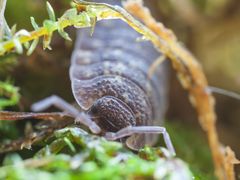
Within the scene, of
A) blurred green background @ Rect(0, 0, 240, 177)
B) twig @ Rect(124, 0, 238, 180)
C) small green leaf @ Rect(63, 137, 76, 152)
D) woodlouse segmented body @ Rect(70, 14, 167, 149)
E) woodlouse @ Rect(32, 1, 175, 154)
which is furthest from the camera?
blurred green background @ Rect(0, 0, 240, 177)

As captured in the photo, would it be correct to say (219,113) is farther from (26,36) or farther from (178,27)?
(26,36)

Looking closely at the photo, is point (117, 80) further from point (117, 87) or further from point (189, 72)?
point (189, 72)

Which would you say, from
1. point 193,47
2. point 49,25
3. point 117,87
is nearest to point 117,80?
point 117,87

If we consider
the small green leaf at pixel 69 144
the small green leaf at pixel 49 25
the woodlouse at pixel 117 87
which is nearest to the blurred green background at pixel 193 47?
the woodlouse at pixel 117 87

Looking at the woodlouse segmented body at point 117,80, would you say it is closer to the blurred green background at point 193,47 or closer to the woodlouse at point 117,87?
the woodlouse at point 117,87

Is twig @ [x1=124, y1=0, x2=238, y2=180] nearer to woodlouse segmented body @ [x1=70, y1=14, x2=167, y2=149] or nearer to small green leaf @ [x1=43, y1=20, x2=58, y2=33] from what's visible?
woodlouse segmented body @ [x1=70, y1=14, x2=167, y2=149]


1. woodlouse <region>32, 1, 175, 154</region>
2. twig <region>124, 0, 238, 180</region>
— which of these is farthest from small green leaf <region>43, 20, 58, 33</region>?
twig <region>124, 0, 238, 180</region>
